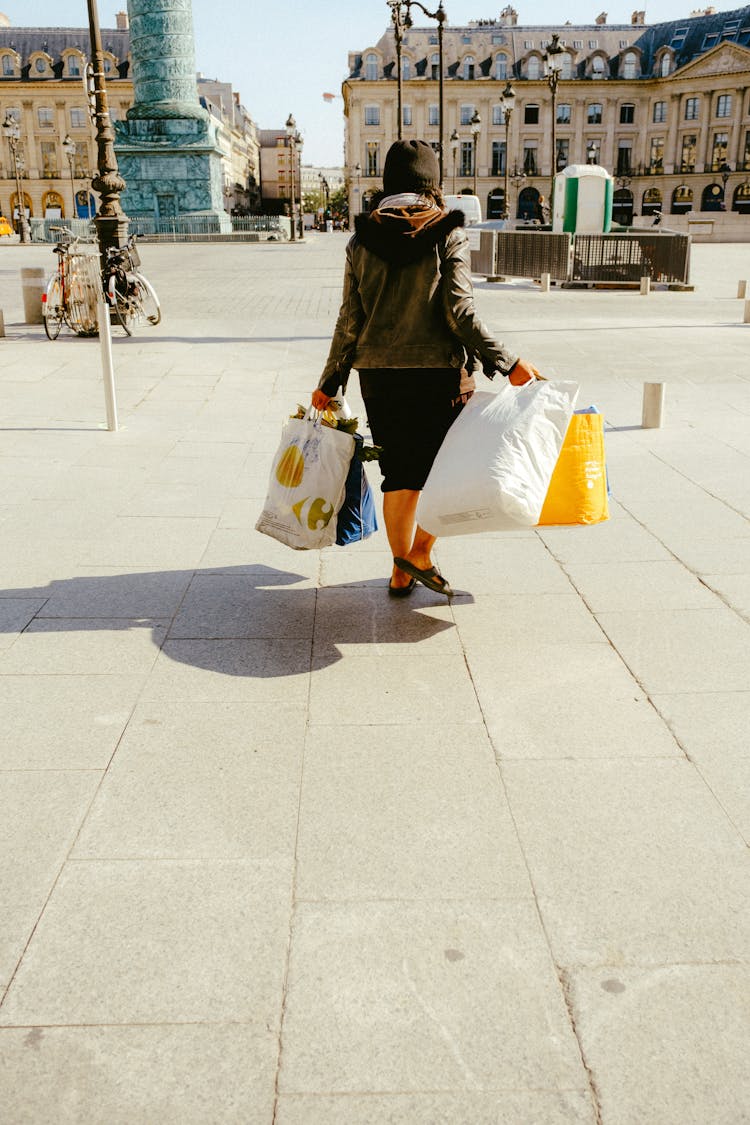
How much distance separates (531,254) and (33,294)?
12.2 metres

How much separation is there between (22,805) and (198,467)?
4.42 meters

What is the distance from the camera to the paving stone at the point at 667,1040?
76.5 inches

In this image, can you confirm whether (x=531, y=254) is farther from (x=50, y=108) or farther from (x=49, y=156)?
(x=50, y=108)

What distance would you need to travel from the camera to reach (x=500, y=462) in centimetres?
374

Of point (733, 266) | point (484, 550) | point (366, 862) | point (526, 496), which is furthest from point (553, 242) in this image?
point (366, 862)

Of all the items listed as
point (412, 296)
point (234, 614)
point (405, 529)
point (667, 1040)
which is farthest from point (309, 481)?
point (667, 1040)

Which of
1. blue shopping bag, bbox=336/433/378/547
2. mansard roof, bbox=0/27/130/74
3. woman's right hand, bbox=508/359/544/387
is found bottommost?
blue shopping bag, bbox=336/433/378/547

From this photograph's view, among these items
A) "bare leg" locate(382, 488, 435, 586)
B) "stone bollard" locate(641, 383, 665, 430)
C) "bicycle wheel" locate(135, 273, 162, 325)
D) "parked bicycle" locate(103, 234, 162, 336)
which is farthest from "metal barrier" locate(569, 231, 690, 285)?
"bare leg" locate(382, 488, 435, 586)

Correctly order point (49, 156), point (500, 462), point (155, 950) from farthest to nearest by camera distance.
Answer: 1. point (49, 156)
2. point (500, 462)
3. point (155, 950)

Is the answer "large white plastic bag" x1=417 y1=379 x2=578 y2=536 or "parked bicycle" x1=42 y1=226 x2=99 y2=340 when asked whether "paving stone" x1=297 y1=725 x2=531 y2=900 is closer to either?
"large white plastic bag" x1=417 y1=379 x2=578 y2=536

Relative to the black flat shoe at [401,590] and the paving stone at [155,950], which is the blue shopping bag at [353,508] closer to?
the black flat shoe at [401,590]

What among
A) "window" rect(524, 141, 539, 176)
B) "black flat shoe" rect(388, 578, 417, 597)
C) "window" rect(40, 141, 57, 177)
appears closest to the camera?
"black flat shoe" rect(388, 578, 417, 597)

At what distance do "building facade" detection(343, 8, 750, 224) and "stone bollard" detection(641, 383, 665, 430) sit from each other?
84.1 m

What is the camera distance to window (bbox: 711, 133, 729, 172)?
84812mm
